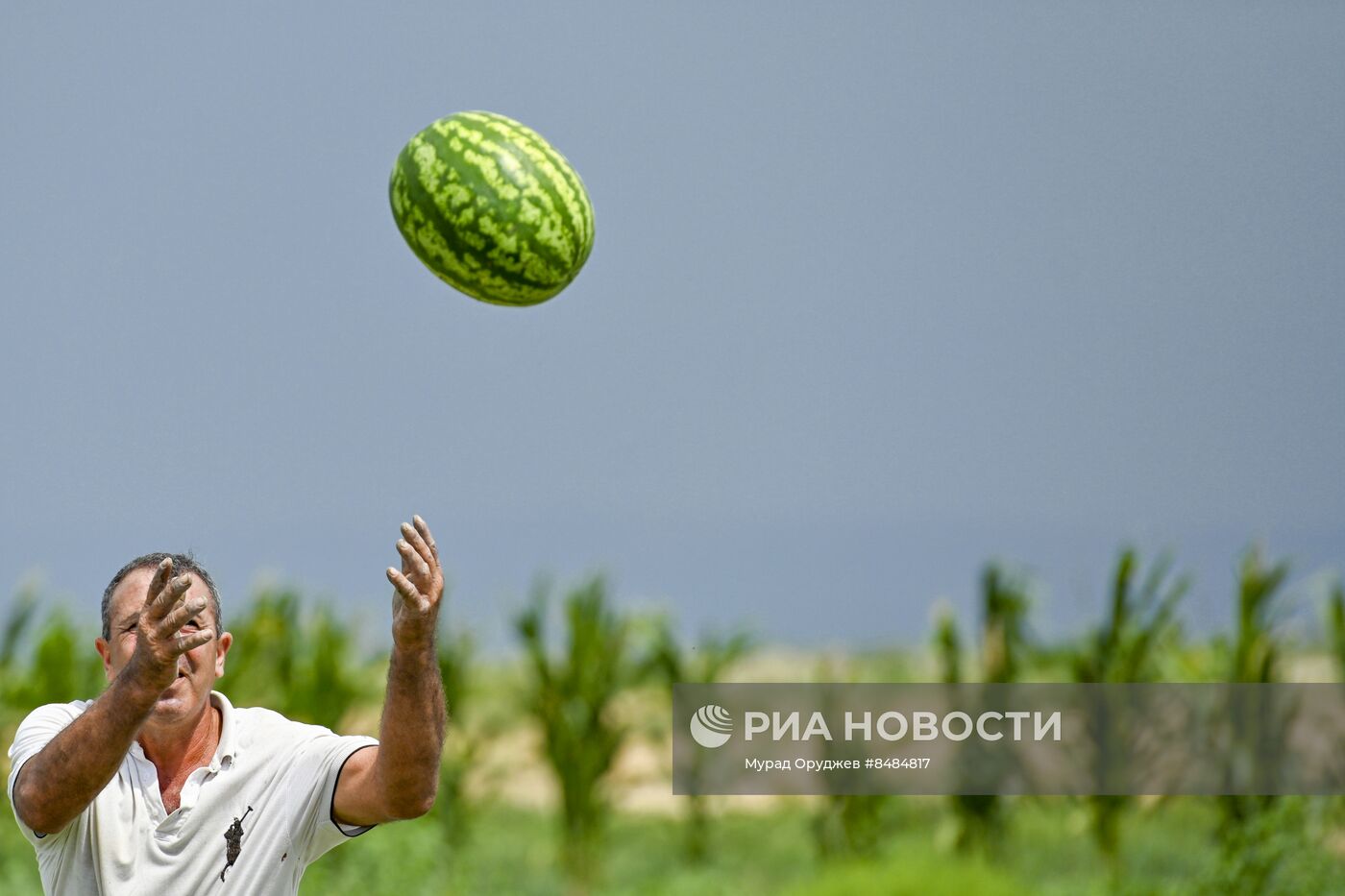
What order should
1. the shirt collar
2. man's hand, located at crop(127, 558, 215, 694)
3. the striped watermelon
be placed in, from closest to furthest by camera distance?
1. man's hand, located at crop(127, 558, 215, 694)
2. the shirt collar
3. the striped watermelon

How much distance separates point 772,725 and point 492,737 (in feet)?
6.08

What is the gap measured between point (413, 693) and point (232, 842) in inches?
21.8

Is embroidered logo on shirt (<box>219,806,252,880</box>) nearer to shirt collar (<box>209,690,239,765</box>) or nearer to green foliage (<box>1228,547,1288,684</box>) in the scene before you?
shirt collar (<box>209,690,239,765</box>)

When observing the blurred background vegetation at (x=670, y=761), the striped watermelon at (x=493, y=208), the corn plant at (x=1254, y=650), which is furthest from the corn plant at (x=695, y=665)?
the striped watermelon at (x=493, y=208)

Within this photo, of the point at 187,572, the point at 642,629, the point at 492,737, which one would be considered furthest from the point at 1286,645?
the point at 187,572

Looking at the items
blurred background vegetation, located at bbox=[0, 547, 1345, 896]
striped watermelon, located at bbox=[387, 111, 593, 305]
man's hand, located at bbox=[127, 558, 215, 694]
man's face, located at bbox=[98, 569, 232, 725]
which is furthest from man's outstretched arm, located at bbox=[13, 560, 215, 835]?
blurred background vegetation, located at bbox=[0, 547, 1345, 896]

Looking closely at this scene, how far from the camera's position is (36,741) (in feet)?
→ 10.1

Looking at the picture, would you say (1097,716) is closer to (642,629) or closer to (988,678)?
(988,678)

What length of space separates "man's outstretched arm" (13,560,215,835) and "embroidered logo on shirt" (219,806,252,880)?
0.36m

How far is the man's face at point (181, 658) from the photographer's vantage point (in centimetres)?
310

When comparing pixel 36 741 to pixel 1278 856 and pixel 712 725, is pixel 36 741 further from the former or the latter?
pixel 712 725

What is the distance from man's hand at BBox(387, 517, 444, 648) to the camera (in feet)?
9.77

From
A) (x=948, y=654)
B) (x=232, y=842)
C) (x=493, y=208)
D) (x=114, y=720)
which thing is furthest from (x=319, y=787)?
(x=948, y=654)

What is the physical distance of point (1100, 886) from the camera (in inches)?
353
